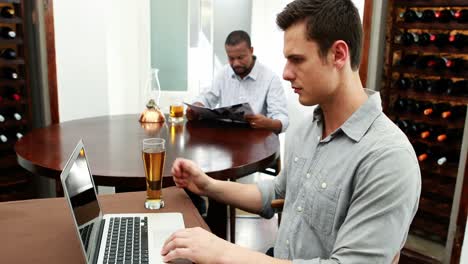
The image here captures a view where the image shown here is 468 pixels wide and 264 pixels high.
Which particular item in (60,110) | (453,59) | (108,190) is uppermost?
(453,59)

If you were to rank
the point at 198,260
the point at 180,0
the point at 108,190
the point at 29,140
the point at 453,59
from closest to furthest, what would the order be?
the point at 198,260
the point at 29,140
the point at 453,59
the point at 108,190
the point at 180,0

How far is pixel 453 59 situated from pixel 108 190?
2557 millimetres

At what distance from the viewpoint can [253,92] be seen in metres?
3.22

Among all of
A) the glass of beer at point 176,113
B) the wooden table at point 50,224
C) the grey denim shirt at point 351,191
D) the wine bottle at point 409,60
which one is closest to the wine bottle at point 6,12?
the glass of beer at point 176,113

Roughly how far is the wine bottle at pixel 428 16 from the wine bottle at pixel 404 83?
1.28 ft

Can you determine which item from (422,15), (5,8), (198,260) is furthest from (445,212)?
(5,8)

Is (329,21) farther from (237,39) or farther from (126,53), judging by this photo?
(126,53)

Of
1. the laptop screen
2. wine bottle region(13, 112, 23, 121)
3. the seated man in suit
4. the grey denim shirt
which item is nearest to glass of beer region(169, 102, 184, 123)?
the seated man in suit

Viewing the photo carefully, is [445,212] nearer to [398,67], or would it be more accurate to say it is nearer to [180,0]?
[398,67]

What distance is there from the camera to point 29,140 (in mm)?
2047

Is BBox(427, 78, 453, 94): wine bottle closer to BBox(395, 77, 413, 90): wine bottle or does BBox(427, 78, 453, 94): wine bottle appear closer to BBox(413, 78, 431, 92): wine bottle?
BBox(413, 78, 431, 92): wine bottle

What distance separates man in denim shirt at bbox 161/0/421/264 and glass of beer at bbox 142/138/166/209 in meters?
0.32

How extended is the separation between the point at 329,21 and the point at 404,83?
195cm

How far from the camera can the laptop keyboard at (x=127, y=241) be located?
937 millimetres
